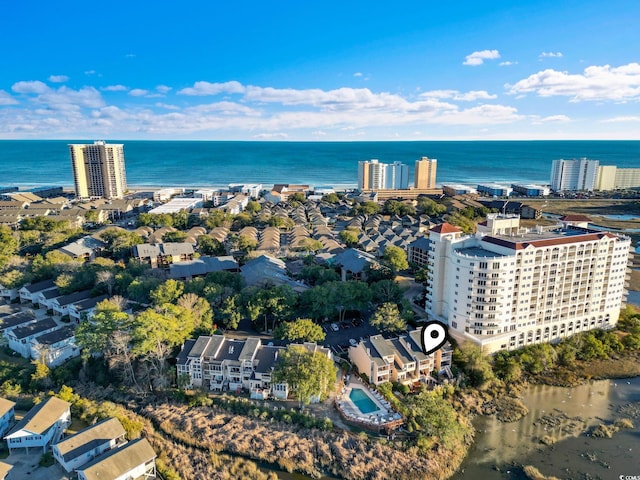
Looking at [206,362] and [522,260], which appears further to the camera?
[522,260]

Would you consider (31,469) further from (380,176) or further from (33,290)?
(380,176)

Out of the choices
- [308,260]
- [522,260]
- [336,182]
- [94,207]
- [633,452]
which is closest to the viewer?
[633,452]

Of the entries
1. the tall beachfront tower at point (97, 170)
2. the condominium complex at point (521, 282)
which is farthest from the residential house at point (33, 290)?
the tall beachfront tower at point (97, 170)

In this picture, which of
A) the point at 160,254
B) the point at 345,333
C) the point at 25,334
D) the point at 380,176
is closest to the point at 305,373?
the point at 345,333

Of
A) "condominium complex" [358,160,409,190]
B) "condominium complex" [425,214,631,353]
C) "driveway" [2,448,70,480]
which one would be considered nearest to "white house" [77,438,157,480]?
"driveway" [2,448,70,480]

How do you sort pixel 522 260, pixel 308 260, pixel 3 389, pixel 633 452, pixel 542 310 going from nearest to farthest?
pixel 633 452 → pixel 3 389 → pixel 522 260 → pixel 542 310 → pixel 308 260

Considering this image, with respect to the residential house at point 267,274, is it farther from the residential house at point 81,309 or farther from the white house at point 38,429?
the white house at point 38,429

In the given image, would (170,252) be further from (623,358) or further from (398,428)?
(623,358)

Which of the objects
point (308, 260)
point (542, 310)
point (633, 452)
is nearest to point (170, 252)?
point (308, 260)
